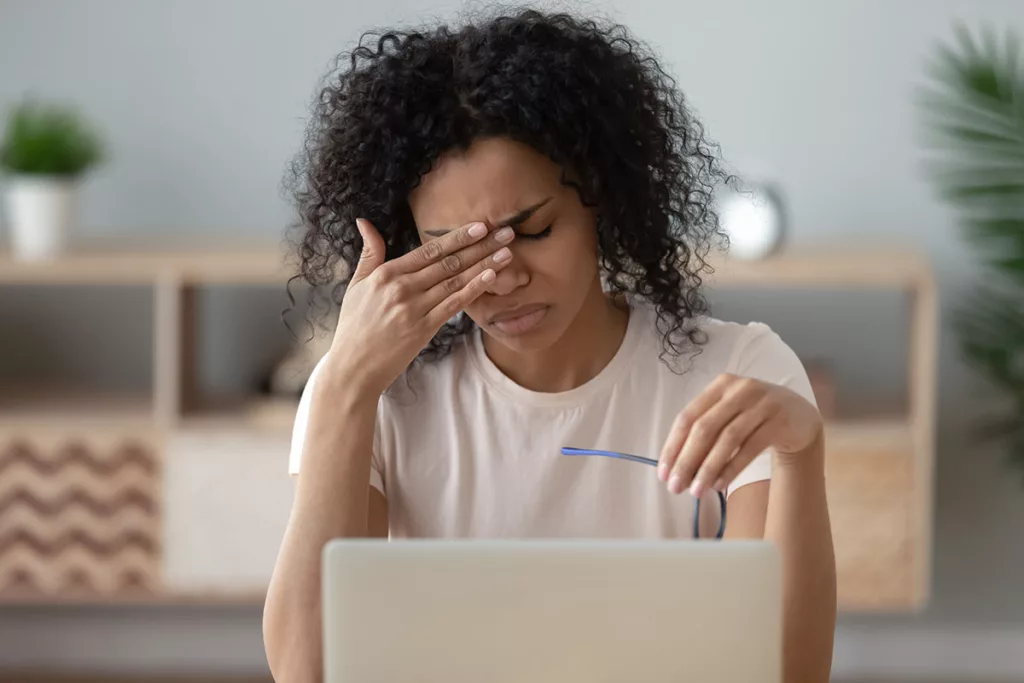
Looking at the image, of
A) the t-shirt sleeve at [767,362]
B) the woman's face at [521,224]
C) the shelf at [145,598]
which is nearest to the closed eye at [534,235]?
the woman's face at [521,224]

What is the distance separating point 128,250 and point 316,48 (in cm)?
63

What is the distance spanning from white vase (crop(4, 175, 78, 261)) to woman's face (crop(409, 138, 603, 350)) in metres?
1.57

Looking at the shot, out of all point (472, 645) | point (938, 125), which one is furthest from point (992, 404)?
point (472, 645)

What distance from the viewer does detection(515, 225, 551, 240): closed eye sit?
1.37 meters

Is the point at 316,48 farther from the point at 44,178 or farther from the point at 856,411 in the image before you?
the point at 856,411

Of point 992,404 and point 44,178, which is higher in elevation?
point 44,178

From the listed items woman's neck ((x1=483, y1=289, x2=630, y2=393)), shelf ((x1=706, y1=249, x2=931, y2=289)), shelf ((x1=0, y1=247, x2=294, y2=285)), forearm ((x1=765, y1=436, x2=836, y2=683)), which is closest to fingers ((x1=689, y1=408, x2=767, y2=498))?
forearm ((x1=765, y1=436, x2=836, y2=683))

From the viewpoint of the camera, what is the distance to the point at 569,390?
5.06 feet

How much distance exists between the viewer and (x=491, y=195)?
135cm

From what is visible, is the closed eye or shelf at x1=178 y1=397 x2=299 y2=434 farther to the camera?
shelf at x1=178 y1=397 x2=299 y2=434

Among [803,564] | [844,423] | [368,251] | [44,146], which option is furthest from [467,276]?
[44,146]

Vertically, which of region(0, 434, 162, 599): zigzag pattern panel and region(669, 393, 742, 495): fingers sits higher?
region(669, 393, 742, 495): fingers

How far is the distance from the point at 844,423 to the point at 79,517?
1620mm

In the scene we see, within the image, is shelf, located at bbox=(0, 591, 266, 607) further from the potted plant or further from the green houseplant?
the green houseplant
